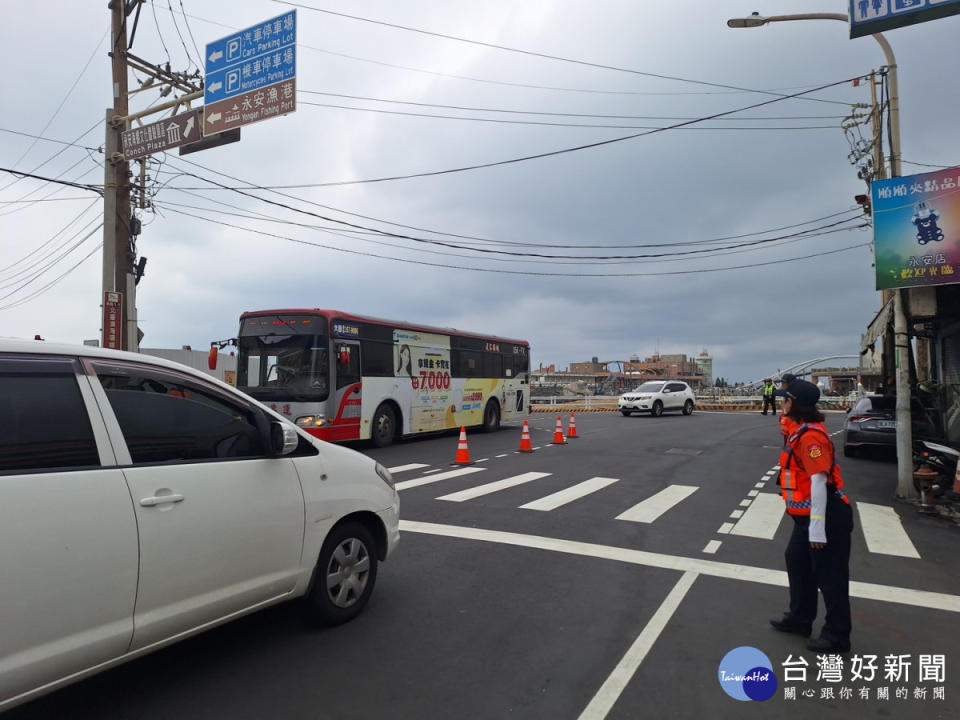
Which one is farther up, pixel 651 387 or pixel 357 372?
pixel 357 372

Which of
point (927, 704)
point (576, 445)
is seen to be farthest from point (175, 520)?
point (576, 445)

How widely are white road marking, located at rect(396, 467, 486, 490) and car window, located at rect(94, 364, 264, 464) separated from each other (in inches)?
238

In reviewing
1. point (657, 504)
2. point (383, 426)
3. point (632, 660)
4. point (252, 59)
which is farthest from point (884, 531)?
point (252, 59)

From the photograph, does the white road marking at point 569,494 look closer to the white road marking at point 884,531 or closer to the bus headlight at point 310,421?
the white road marking at point 884,531

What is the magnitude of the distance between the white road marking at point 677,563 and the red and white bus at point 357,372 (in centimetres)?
650

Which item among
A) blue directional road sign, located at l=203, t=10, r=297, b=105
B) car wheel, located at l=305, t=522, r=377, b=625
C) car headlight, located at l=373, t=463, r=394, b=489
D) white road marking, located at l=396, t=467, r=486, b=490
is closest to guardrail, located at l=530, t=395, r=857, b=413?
white road marking, located at l=396, t=467, r=486, b=490

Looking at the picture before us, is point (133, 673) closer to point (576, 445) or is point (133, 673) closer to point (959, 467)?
point (959, 467)

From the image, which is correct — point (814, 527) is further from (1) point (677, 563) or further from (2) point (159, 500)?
(2) point (159, 500)

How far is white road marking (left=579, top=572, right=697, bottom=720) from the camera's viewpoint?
323cm

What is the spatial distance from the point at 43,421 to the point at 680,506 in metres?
7.63

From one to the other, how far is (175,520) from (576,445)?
1350 centimetres

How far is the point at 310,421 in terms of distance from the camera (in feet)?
41.7

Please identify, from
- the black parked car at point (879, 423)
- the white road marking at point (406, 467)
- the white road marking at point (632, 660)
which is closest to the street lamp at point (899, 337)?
the black parked car at point (879, 423)

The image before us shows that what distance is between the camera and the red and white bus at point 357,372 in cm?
1304
